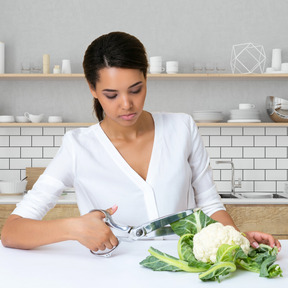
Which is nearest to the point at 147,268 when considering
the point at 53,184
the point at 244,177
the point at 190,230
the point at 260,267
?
the point at 190,230

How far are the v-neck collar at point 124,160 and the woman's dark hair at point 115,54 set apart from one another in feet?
0.73

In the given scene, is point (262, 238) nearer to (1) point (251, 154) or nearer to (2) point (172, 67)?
(2) point (172, 67)

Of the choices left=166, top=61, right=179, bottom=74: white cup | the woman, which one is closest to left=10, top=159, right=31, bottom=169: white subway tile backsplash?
left=166, top=61, right=179, bottom=74: white cup

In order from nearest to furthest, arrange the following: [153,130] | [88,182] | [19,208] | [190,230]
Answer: [190,230]
[19,208]
[88,182]
[153,130]

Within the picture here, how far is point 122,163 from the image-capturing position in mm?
1869

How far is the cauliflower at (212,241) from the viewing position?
1.28m

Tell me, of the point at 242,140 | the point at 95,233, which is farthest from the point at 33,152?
the point at 95,233

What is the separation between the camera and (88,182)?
6.12 feet

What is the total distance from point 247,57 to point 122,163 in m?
2.86

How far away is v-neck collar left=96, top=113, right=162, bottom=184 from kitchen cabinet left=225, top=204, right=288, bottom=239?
1.93 meters

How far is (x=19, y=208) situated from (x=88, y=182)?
0.28 meters

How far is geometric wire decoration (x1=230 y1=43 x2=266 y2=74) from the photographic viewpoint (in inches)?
173

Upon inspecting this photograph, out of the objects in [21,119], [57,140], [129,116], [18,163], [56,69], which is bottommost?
[18,163]

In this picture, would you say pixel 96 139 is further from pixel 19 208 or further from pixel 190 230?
pixel 190 230
